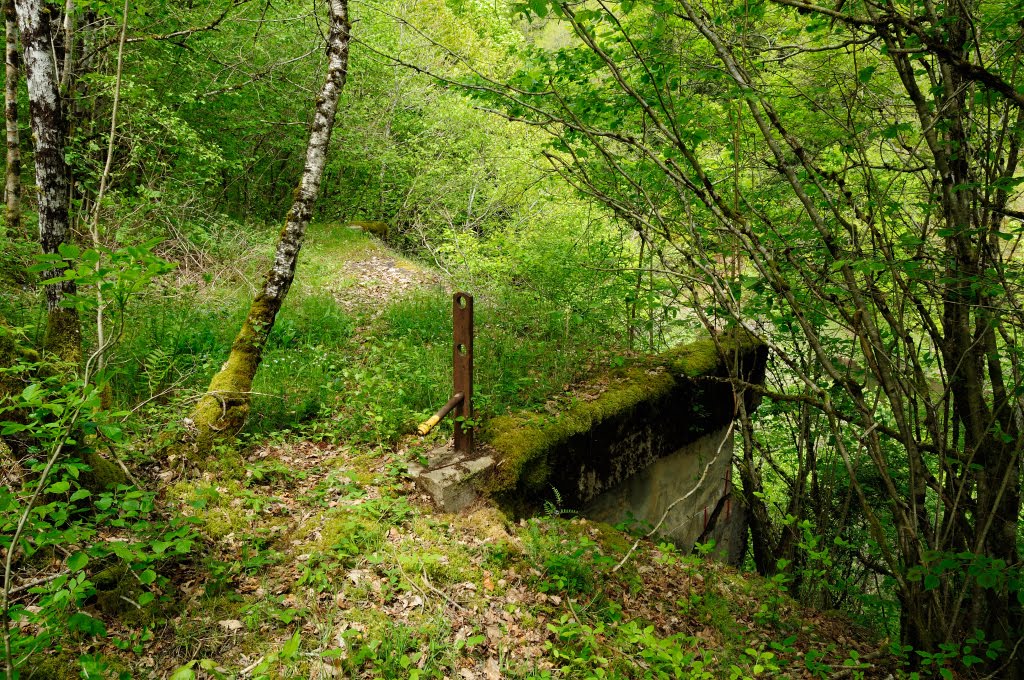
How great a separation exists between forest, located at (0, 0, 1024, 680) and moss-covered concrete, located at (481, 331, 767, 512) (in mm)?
165

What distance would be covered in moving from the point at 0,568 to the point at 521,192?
37.7ft

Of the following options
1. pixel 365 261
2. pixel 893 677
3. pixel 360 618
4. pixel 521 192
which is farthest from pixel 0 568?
pixel 521 192

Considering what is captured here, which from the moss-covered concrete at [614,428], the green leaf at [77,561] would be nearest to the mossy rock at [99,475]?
the green leaf at [77,561]

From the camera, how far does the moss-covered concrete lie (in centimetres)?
416

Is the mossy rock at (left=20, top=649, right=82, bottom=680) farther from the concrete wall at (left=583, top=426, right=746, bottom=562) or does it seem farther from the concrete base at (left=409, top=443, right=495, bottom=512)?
the concrete wall at (left=583, top=426, right=746, bottom=562)

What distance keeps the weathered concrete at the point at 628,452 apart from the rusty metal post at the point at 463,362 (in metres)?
0.18

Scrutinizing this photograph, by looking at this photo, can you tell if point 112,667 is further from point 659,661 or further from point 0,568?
point 659,661

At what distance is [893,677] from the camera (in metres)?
3.38

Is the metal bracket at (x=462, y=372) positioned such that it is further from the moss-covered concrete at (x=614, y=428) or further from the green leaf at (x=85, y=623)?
the green leaf at (x=85, y=623)

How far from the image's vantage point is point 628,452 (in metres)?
5.15

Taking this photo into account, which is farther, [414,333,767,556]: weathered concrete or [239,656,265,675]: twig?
[414,333,767,556]: weathered concrete

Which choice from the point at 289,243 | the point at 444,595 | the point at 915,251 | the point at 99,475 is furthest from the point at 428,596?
the point at 915,251

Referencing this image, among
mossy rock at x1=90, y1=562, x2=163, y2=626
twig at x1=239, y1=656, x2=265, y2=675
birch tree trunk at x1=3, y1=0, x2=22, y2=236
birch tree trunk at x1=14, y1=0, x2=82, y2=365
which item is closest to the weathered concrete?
twig at x1=239, y1=656, x2=265, y2=675

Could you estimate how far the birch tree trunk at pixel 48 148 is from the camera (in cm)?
358
